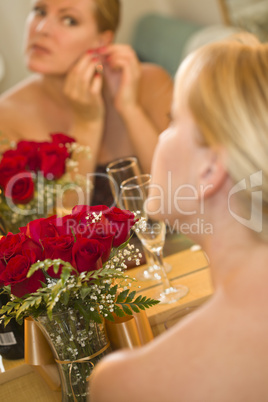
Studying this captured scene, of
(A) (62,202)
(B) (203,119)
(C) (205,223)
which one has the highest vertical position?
(B) (203,119)

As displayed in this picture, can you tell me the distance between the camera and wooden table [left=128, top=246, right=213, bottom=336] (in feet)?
2.70

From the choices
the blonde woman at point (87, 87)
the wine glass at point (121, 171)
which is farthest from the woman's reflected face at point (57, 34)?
the wine glass at point (121, 171)

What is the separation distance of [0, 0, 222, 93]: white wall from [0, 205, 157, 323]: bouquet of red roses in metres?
2.19

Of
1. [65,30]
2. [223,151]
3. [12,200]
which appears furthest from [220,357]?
[65,30]

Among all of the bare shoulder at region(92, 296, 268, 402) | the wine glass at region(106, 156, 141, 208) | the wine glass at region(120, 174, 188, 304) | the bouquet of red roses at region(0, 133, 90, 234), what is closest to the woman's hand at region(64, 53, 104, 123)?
the bouquet of red roses at region(0, 133, 90, 234)

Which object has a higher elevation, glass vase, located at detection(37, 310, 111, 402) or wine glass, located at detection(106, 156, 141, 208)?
wine glass, located at detection(106, 156, 141, 208)

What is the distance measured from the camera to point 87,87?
1.61 metres

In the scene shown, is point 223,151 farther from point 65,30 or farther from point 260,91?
point 65,30

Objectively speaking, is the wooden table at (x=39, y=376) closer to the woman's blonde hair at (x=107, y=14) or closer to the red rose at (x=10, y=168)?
the red rose at (x=10, y=168)

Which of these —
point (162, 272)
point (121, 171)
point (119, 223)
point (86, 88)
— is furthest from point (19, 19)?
point (119, 223)

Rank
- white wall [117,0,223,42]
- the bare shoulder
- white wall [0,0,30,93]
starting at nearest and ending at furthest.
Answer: the bare shoulder → white wall [0,0,30,93] → white wall [117,0,223,42]

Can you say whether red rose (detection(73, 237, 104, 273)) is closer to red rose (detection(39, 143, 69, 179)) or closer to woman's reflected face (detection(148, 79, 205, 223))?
woman's reflected face (detection(148, 79, 205, 223))

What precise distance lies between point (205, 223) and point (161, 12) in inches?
111

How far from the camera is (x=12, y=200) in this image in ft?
3.56
